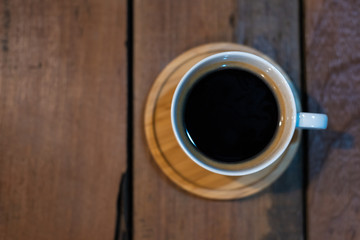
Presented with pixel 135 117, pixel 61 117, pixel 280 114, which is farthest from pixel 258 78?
pixel 61 117

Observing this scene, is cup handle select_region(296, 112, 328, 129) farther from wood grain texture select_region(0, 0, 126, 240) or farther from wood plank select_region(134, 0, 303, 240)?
wood grain texture select_region(0, 0, 126, 240)

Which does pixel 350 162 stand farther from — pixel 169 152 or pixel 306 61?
pixel 169 152

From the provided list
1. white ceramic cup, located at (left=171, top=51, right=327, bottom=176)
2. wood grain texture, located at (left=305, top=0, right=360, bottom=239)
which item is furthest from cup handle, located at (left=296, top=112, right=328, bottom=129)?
wood grain texture, located at (left=305, top=0, right=360, bottom=239)

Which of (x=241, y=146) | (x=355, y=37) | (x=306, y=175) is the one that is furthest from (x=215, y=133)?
(x=355, y=37)

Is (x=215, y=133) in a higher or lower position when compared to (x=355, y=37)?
lower

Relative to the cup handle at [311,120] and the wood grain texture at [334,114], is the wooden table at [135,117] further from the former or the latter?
the cup handle at [311,120]

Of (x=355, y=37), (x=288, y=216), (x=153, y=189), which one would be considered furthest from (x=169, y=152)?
(x=355, y=37)

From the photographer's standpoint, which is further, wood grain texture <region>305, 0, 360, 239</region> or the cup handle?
wood grain texture <region>305, 0, 360, 239</region>

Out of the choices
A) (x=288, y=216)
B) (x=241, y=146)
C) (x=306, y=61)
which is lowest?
(x=288, y=216)
